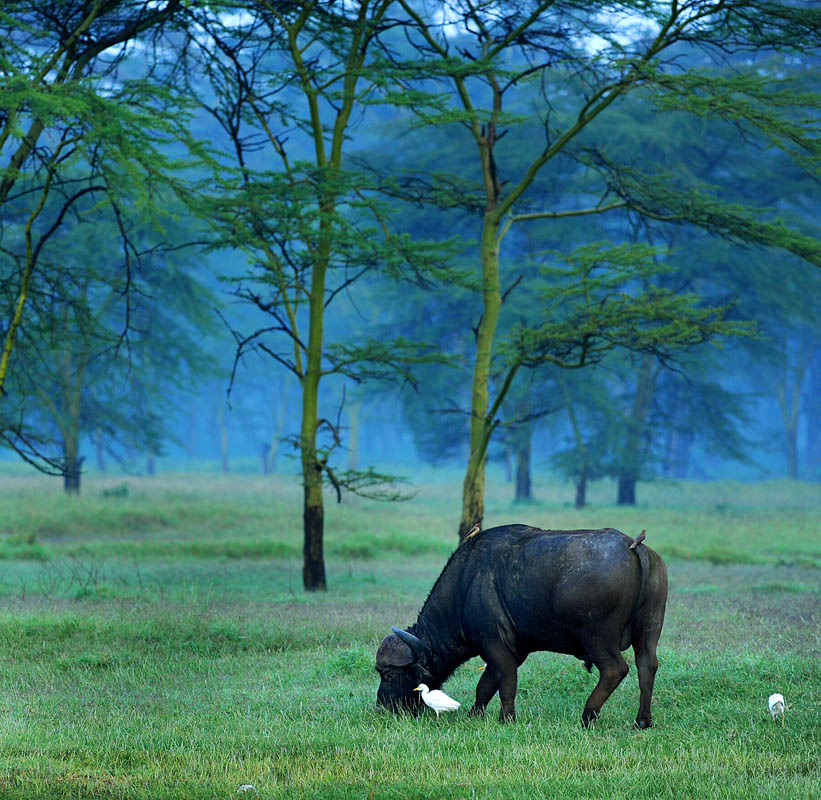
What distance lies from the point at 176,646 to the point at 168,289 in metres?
23.9

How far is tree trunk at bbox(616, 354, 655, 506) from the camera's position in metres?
33.9

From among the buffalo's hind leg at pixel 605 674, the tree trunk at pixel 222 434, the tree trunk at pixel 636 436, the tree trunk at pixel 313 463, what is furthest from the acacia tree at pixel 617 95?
the tree trunk at pixel 222 434

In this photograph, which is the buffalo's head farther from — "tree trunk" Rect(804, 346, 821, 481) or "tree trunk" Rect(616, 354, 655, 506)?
"tree trunk" Rect(804, 346, 821, 481)

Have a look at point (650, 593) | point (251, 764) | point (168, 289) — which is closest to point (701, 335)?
point (650, 593)

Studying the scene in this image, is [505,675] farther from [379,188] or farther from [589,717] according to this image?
[379,188]

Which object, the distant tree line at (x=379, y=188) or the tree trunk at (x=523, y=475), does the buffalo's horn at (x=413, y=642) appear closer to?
the distant tree line at (x=379, y=188)

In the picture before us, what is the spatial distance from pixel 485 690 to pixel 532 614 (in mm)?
841

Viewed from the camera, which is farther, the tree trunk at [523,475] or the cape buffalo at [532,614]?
the tree trunk at [523,475]

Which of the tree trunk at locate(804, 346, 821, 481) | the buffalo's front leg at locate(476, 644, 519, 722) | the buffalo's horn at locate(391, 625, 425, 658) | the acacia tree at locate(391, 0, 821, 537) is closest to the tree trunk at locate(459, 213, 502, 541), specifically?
the acacia tree at locate(391, 0, 821, 537)

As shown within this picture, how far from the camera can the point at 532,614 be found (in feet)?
24.9

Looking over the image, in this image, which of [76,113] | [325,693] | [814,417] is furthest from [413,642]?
[814,417]

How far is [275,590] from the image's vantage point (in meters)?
15.8

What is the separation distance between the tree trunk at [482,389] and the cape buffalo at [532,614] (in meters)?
6.96

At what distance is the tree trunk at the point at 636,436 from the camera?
33.9 metres
